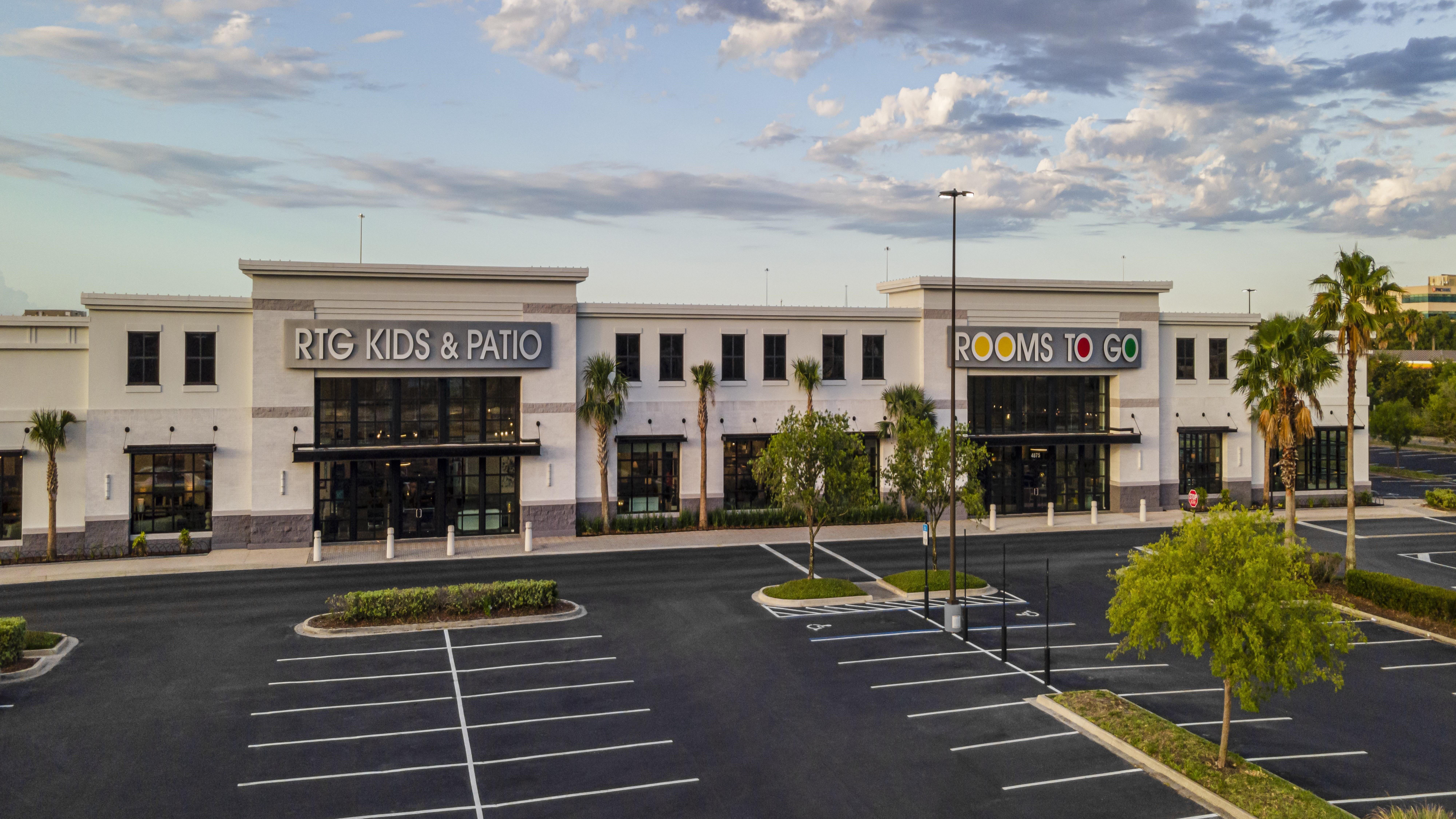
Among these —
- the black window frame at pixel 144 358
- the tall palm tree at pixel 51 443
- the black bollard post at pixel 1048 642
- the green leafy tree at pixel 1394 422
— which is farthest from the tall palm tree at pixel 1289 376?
the green leafy tree at pixel 1394 422

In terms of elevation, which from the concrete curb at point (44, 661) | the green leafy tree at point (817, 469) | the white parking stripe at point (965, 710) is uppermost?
the green leafy tree at point (817, 469)

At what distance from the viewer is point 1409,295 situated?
198 metres

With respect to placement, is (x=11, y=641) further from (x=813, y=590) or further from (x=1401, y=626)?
(x=1401, y=626)

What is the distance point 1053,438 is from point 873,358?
9611 mm

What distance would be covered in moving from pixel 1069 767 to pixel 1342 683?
16.6 feet

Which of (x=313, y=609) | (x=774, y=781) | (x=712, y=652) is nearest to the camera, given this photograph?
(x=774, y=781)

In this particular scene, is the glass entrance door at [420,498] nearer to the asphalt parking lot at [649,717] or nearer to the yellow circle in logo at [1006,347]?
the asphalt parking lot at [649,717]

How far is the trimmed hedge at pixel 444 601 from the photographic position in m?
27.0

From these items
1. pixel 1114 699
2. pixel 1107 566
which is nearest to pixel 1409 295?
pixel 1107 566

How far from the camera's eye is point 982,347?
152 feet

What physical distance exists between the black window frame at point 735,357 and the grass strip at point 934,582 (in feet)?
49.8

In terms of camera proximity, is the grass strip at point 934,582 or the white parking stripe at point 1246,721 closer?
the white parking stripe at point 1246,721

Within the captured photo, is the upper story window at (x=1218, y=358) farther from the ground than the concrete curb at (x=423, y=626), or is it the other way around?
the upper story window at (x=1218, y=358)

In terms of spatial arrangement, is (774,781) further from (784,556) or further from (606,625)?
(784,556)
